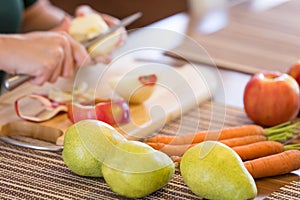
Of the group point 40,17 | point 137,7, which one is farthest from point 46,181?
point 137,7

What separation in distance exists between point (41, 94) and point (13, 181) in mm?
396

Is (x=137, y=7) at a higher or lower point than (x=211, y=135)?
lower

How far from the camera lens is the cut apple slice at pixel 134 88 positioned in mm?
1580

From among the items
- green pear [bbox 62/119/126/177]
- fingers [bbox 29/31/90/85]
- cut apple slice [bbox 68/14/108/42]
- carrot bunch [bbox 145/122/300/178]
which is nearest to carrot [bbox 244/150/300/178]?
carrot bunch [bbox 145/122/300/178]

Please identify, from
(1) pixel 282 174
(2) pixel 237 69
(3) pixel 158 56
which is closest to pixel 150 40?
(3) pixel 158 56

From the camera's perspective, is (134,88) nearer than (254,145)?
No

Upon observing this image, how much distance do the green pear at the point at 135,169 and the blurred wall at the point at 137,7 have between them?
218cm

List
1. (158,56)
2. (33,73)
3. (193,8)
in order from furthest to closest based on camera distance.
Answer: (193,8), (158,56), (33,73)

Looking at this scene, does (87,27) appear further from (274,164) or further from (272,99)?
(274,164)

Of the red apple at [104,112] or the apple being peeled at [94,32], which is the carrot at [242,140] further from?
the apple being peeled at [94,32]

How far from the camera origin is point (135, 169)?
1150 mm

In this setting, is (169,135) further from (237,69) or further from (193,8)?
(193,8)

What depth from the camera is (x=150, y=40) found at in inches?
79.1

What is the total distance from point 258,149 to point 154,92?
382 mm
